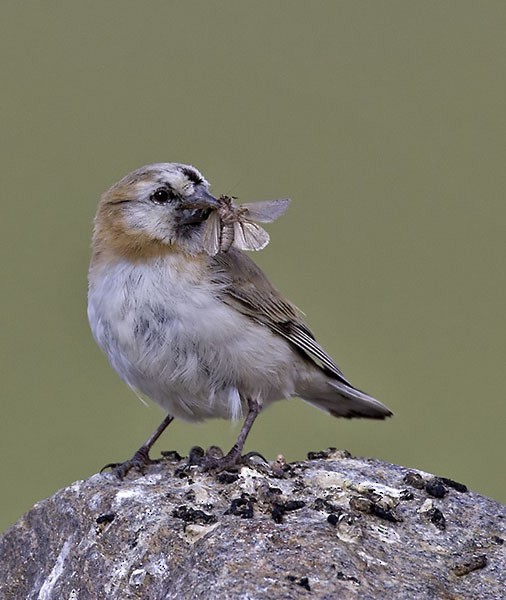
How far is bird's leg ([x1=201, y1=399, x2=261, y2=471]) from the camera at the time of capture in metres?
5.62

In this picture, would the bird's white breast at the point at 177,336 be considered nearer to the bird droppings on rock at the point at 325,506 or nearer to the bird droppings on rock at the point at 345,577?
the bird droppings on rock at the point at 325,506

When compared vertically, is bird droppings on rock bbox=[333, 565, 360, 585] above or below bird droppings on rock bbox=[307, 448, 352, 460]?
below

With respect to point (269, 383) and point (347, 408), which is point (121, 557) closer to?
point (269, 383)

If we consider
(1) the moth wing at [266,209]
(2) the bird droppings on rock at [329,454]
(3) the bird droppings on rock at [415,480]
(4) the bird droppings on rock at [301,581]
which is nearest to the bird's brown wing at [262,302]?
(1) the moth wing at [266,209]

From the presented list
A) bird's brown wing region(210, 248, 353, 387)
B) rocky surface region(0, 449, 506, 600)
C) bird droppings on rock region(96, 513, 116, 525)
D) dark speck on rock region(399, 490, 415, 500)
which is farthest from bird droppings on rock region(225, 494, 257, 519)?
bird's brown wing region(210, 248, 353, 387)

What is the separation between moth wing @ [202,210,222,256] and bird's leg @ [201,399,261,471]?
1.00 m

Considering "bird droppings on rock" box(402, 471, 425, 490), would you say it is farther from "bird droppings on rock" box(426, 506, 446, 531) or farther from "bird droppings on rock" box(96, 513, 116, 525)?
"bird droppings on rock" box(96, 513, 116, 525)

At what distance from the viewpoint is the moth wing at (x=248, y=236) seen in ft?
19.7

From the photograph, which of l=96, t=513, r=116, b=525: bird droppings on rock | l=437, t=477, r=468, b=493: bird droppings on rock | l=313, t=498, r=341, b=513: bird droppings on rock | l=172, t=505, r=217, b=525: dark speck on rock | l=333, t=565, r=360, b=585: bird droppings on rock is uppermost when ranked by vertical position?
l=437, t=477, r=468, b=493: bird droppings on rock

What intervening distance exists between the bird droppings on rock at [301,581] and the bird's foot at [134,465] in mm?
1802

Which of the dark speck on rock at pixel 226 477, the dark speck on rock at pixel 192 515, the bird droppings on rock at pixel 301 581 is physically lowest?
the bird droppings on rock at pixel 301 581

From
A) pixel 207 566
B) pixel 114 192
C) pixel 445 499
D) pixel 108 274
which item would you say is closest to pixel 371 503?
pixel 445 499

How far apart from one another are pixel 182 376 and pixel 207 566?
1.81 meters

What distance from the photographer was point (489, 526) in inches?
198
